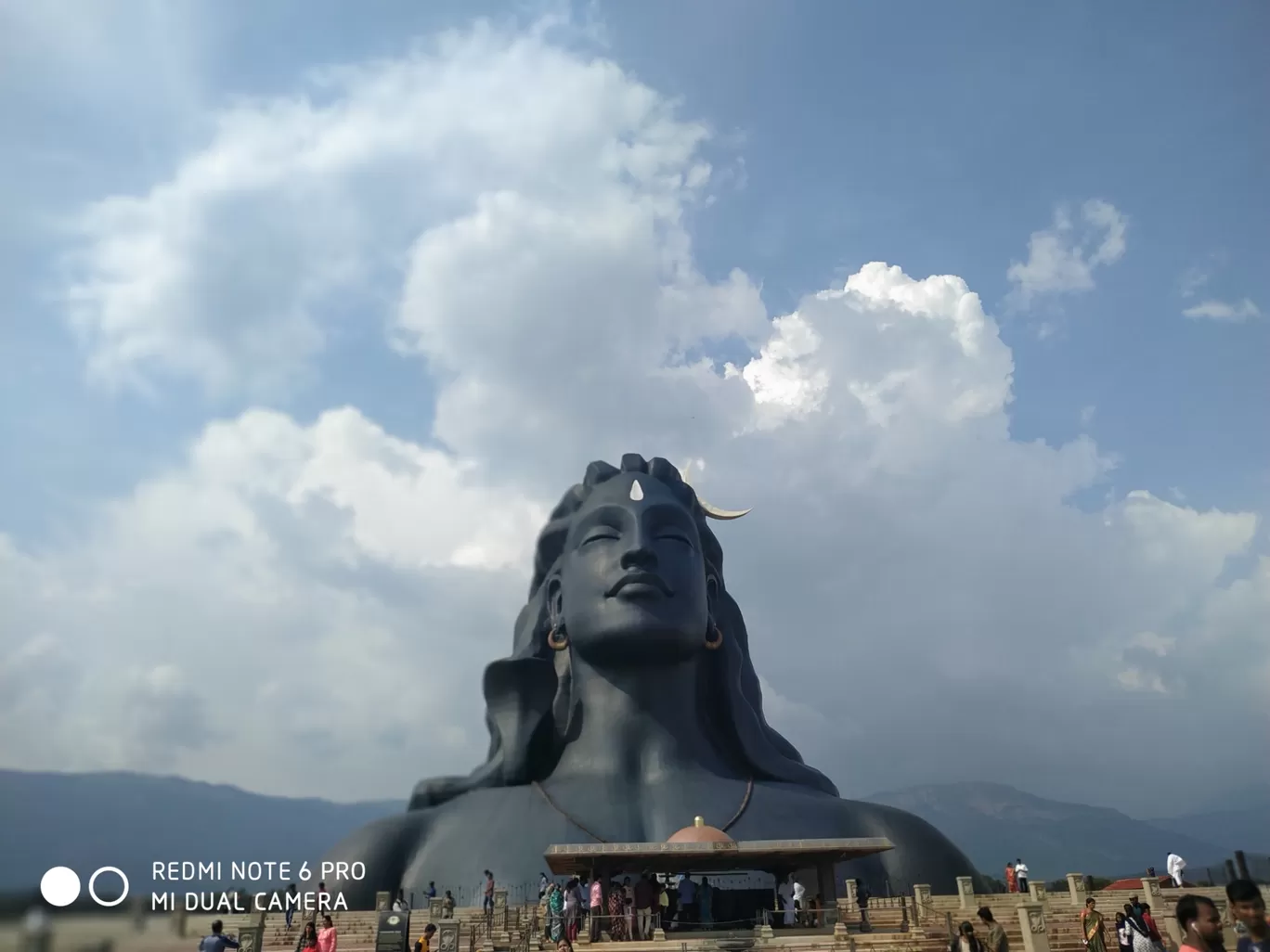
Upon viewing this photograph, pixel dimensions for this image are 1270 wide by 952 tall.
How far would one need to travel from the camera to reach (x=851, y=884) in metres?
15.1

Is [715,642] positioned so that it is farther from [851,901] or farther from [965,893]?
[851,901]

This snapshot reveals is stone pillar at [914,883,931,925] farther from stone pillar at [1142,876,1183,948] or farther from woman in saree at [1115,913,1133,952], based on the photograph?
woman in saree at [1115,913,1133,952]

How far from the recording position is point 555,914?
40.3 feet

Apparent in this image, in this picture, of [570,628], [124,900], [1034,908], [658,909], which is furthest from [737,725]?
[124,900]

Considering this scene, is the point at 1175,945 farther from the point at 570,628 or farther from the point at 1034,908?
the point at 570,628

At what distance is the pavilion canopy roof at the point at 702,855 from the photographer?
42.4 feet

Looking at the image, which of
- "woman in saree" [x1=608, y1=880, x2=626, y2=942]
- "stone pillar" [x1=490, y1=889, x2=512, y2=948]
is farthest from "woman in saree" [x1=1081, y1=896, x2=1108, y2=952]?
"stone pillar" [x1=490, y1=889, x2=512, y2=948]

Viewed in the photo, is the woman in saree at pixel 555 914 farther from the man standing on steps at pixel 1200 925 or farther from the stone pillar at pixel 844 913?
the man standing on steps at pixel 1200 925

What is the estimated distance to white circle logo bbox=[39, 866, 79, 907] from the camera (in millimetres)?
5531

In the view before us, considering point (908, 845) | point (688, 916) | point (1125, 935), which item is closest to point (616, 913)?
point (688, 916)

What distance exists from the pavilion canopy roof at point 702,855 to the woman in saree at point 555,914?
0.46 metres

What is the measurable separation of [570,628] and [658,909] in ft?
26.2

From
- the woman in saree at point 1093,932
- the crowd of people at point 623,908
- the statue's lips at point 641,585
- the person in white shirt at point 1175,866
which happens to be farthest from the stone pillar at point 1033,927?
the statue's lips at point 641,585

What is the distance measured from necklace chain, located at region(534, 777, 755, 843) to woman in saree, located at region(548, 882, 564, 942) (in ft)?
16.9
